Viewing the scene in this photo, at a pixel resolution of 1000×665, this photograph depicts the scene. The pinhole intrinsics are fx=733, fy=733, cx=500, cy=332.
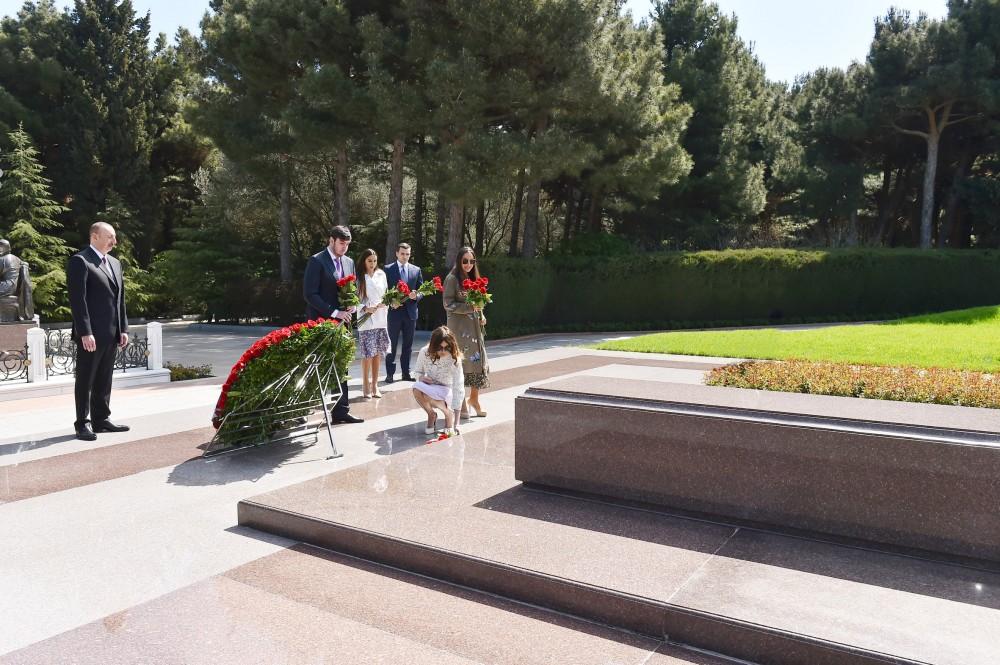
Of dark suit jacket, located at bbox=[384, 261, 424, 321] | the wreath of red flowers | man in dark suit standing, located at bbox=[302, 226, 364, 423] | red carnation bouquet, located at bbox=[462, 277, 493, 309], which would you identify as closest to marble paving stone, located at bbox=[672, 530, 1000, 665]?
the wreath of red flowers

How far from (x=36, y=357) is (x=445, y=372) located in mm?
6521

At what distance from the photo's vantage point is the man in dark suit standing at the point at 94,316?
21.6ft

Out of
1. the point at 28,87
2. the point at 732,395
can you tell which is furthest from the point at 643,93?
the point at 28,87

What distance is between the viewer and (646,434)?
173 inches

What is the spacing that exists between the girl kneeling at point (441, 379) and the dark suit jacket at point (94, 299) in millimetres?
2909

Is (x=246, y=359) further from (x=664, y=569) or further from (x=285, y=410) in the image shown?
(x=664, y=569)

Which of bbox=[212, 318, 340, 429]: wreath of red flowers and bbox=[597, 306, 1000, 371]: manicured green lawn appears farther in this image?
bbox=[597, 306, 1000, 371]: manicured green lawn

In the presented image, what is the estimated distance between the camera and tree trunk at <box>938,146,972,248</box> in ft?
102

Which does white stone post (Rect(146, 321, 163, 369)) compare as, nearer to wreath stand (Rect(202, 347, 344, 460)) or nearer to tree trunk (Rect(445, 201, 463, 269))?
wreath stand (Rect(202, 347, 344, 460))

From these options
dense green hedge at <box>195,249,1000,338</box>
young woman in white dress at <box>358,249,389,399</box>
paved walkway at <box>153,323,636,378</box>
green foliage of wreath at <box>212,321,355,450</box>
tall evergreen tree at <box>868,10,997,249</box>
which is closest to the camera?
green foliage of wreath at <box>212,321,355,450</box>

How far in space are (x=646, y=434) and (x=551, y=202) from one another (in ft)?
87.4

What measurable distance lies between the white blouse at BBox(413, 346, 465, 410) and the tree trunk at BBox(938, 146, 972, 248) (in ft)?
101

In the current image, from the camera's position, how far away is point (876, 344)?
11.7 metres

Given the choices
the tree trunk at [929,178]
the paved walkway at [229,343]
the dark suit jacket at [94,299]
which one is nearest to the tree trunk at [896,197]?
the tree trunk at [929,178]
